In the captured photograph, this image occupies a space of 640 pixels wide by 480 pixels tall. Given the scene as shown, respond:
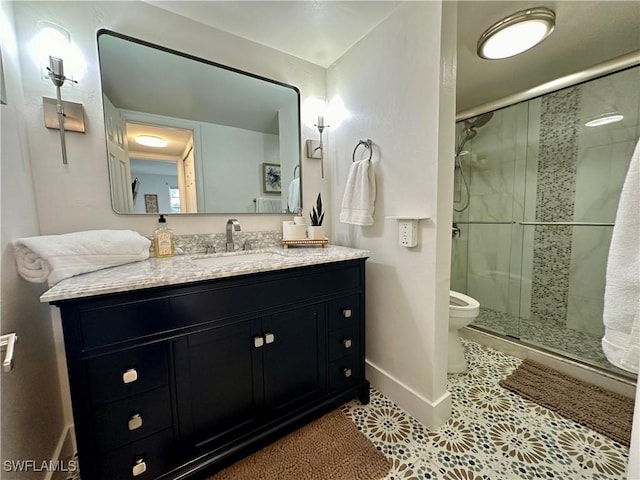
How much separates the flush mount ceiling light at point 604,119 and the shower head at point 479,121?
26.8 inches

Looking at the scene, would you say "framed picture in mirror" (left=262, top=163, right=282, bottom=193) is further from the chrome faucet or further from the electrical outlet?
the electrical outlet

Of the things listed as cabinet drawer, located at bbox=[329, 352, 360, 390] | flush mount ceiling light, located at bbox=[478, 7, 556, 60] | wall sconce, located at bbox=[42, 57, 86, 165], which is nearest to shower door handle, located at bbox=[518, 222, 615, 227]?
flush mount ceiling light, located at bbox=[478, 7, 556, 60]

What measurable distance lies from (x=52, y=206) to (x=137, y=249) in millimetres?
439

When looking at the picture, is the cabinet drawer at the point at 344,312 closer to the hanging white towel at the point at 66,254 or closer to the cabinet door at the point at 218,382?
the cabinet door at the point at 218,382

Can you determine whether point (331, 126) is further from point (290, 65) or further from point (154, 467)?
point (154, 467)

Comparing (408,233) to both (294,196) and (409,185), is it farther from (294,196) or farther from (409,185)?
(294,196)

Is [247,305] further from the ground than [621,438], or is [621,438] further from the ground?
[247,305]

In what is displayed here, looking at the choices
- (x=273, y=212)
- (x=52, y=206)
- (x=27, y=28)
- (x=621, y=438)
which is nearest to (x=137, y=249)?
(x=52, y=206)

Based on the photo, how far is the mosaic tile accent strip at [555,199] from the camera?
2.05m

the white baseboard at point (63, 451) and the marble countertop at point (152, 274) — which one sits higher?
the marble countertop at point (152, 274)

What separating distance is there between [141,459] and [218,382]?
1.04 ft

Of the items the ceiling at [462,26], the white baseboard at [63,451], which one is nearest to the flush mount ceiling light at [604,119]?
the ceiling at [462,26]

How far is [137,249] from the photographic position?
1.09m

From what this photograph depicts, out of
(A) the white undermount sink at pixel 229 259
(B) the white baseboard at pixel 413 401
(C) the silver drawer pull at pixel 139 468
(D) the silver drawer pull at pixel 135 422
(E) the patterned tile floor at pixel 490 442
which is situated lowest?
(E) the patterned tile floor at pixel 490 442
